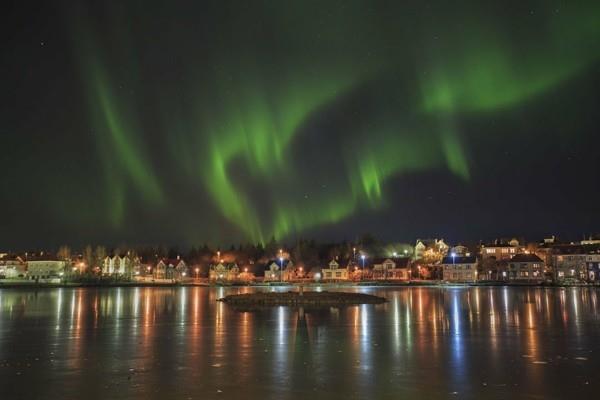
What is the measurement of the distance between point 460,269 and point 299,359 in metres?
147

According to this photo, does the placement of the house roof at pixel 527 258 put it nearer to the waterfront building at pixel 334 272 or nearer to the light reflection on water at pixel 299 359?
the waterfront building at pixel 334 272

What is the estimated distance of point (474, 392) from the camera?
15.0 meters

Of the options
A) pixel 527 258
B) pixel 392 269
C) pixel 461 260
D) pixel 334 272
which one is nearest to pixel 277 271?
pixel 334 272

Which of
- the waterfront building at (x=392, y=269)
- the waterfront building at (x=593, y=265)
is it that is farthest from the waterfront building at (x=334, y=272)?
the waterfront building at (x=593, y=265)

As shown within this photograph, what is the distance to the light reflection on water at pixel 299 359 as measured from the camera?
15.4 metres

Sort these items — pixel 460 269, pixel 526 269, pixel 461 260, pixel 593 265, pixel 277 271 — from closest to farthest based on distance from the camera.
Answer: pixel 460 269, pixel 526 269, pixel 461 260, pixel 593 265, pixel 277 271

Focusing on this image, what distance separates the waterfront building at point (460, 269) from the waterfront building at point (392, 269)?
1185 centimetres

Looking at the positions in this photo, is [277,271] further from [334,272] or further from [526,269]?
[526,269]

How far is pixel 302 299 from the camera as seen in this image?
58.8m

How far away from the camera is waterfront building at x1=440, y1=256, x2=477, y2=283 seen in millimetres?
157125

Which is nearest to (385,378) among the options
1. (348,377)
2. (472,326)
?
(348,377)

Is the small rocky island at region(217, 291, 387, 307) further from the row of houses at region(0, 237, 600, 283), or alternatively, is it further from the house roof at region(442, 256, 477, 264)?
the house roof at region(442, 256, 477, 264)

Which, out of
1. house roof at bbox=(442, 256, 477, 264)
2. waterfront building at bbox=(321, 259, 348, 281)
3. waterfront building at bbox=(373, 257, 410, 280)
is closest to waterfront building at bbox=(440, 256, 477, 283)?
house roof at bbox=(442, 256, 477, 264)

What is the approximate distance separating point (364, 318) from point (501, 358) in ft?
60.3
